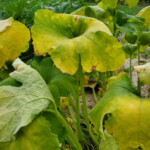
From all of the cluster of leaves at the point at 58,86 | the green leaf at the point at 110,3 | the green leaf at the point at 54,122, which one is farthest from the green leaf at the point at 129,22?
the green leaf at the point at 54,122

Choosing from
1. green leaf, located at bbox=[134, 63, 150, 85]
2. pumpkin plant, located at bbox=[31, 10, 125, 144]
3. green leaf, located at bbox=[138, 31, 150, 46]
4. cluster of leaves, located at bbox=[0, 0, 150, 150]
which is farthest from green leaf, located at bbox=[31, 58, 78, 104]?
green leaf, located at bbox=[138, 31, 150, 46]

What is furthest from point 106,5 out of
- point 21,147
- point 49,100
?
point 21,147

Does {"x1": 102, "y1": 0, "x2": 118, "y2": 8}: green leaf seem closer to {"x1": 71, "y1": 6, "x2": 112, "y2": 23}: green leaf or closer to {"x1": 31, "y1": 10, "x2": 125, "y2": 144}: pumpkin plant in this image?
{"x1": 71, "y1": 6, "x2": 112, "y2": 23}: green leaf

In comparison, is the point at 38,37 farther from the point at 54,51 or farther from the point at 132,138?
the point at 132,138

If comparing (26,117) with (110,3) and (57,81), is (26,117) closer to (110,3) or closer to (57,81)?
(57,81)

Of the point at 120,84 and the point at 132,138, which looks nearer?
the point at 132,138

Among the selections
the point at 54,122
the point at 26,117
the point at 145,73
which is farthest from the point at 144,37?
the point at 26,117
